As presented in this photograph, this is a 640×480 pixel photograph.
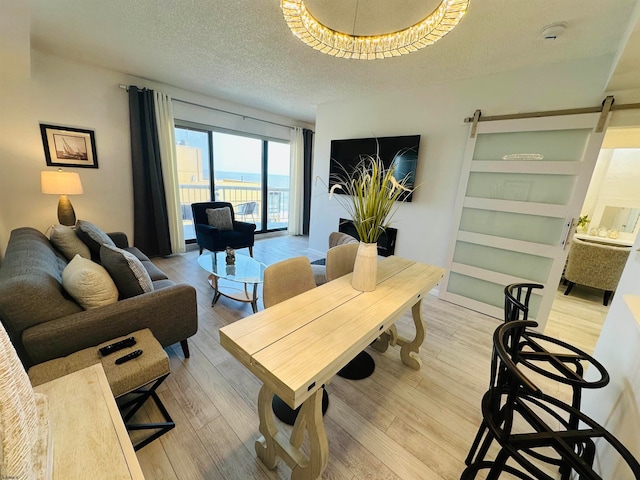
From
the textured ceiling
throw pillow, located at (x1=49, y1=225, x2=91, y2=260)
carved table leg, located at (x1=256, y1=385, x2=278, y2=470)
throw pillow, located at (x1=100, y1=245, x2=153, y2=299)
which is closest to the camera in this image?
carved table leg, located at (x1=256, y1=385, x2=278, y2=470)

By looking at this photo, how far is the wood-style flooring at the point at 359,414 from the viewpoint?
1.25 m

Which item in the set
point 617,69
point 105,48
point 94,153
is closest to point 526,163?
point 617,69

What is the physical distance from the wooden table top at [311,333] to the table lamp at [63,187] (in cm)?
317

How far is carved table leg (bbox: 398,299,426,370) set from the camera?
1918mm

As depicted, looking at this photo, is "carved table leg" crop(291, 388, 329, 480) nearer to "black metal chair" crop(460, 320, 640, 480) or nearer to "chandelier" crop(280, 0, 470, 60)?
"black metal chair" crop(460, 320, 640, 480)

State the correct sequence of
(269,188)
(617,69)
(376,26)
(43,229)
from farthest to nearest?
(269,188) < (43,229) < (376,26) < (617,69)

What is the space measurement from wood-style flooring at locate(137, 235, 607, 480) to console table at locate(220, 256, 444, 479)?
23cm

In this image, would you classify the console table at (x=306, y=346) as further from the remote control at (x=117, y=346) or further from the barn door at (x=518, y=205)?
the barn door at (x=518, y=205)

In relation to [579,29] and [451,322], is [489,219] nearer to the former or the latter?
[451,322]

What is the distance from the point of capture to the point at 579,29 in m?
1.84

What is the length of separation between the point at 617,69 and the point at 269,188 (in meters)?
5.12

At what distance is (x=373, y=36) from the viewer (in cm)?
→ 142


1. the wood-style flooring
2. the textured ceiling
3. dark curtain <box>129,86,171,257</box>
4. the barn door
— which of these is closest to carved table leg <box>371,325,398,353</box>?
the wood-style flooring

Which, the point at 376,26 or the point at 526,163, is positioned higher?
the point at 376,26
